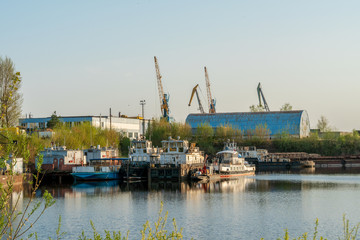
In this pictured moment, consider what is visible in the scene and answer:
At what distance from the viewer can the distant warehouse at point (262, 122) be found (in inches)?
5782

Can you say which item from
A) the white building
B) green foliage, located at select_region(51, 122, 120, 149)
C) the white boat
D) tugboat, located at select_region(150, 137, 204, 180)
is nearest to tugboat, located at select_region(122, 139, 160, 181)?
the white boat

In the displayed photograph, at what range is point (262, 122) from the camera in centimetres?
14975

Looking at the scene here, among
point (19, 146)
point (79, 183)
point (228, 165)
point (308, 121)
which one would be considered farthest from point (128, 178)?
point (308, 121)

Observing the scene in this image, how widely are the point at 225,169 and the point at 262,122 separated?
6060cm

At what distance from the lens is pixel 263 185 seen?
75.0 meters

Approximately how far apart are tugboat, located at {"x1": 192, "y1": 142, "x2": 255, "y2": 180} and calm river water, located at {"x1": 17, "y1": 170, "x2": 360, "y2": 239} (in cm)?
540

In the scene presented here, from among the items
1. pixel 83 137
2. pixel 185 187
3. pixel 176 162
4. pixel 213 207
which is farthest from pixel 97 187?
pixel 83 137

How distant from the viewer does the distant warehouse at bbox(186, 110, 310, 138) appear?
482 ft

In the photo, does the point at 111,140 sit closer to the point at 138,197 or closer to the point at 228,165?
the point at 228,165

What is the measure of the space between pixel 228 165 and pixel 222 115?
62.5 meters

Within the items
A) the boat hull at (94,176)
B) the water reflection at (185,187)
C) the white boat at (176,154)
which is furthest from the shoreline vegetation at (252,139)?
the water reflection at (185,187)

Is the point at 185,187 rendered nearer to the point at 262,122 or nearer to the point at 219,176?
the point at 219,176

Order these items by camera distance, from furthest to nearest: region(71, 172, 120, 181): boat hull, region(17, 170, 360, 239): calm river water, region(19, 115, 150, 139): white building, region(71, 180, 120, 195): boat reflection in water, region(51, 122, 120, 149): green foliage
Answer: region(19, 115, 150, 139): white building → region(51, 122, 120, 149): green foliage → region(71, 172, 120, 181): boat hull → region(71, 180, 120, 195): boat reflection in water → region(17, 170, 360, 239): calm river water

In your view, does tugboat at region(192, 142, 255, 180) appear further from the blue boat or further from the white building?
the white building
